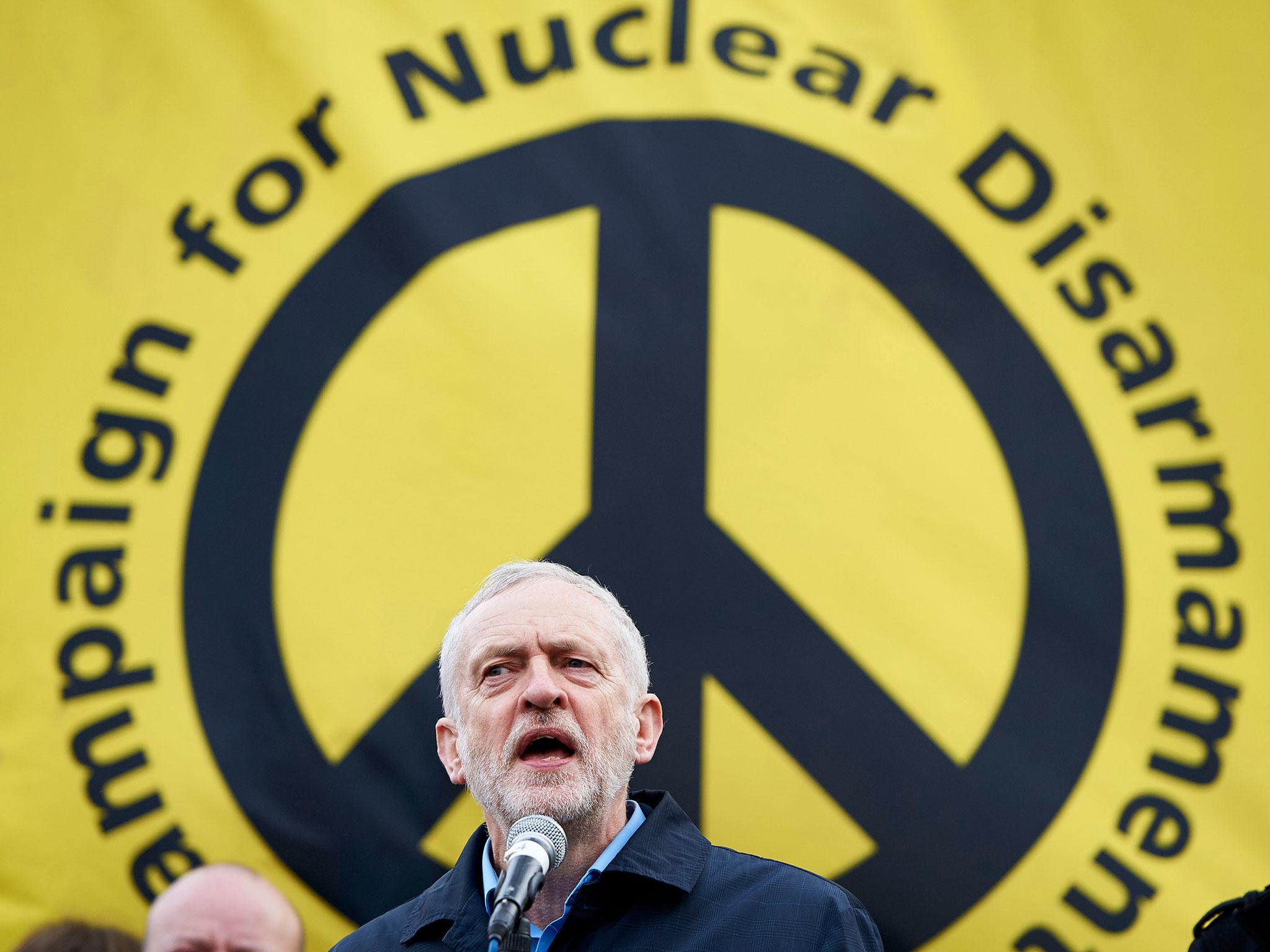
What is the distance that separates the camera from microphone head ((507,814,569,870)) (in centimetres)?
141

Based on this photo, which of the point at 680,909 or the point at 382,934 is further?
the point at 382,934

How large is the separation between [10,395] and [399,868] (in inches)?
43.9

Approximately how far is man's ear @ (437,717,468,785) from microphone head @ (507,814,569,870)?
1.84 feet

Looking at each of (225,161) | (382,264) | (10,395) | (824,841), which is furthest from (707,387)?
(10,395)

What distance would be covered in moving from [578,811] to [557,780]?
0.05m

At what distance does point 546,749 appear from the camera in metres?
1.91

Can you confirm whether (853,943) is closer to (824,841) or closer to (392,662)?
(824,841)

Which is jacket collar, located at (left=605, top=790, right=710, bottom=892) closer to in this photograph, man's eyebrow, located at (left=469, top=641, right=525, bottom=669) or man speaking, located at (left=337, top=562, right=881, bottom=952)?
man speaking, located at (left=337, top=562, right=881, bottom=952)

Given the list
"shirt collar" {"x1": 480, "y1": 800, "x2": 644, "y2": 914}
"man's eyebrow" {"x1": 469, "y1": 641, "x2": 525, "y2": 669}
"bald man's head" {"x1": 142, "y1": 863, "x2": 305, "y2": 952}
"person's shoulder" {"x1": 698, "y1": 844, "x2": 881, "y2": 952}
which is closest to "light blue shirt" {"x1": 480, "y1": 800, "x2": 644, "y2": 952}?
"shirt collar" {"x1": 480, "y1": 800, "x2": 644, "y2": 914}

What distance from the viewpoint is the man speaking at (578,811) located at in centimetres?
178

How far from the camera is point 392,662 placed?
2.42 metres

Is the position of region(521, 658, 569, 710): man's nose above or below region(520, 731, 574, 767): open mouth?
above

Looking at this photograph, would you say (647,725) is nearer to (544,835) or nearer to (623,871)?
(623,871)

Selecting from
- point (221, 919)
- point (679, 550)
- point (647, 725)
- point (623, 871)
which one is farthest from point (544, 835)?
point (679, 550)
